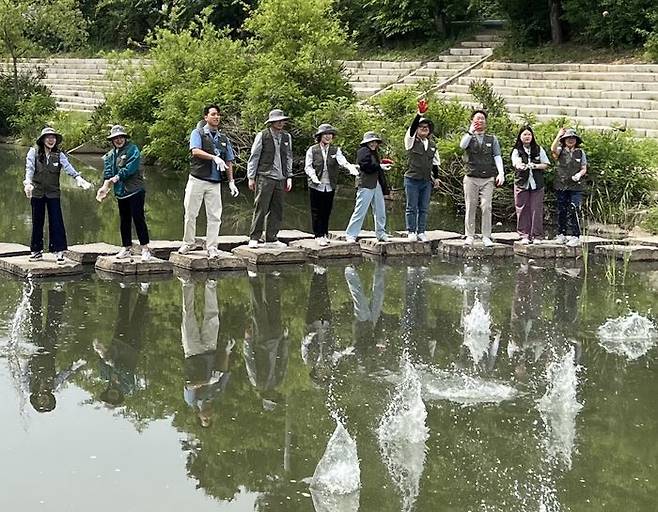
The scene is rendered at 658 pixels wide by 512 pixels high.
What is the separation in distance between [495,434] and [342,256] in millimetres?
6621

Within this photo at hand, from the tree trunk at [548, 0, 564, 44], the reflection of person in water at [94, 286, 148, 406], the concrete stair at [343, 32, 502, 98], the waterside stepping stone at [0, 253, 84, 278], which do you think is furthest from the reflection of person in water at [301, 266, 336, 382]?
the tree trunk at [548, 0, 564, 44]

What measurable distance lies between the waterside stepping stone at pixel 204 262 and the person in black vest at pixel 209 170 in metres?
0.08

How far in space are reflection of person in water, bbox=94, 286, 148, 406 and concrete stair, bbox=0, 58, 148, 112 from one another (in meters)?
25.4

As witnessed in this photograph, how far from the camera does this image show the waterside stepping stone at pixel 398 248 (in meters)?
13.6

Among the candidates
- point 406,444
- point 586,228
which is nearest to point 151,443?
point 406,444

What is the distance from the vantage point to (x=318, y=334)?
952 cm

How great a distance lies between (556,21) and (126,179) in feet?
70.1

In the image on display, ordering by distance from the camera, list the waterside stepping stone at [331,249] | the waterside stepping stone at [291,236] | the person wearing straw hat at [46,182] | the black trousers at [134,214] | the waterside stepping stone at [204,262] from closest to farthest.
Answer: the person wearing straw hat at [46,182]
the black trousers at [134,214]
the waterside stepping stone at [204,262]
the waterside stepping stone at [331,249]
the waterside stepping stone at [291,236]

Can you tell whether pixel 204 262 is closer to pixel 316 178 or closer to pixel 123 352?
pixel 316 178

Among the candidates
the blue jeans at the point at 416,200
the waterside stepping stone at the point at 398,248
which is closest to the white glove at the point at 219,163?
the waterside stepping stone at the point at 398,248

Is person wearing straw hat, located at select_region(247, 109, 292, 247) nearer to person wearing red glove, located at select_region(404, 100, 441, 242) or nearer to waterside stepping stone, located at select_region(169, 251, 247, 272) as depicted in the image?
waterside stepping stone, located at select_region(169, 251, 247, 272)

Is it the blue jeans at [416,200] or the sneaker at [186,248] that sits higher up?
the blue jeans at [416,200]

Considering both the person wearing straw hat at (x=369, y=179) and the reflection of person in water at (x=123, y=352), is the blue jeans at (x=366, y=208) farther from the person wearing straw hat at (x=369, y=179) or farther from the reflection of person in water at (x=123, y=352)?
the reflection of person in water at (x=123, y=352)

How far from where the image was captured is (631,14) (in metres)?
28.4
